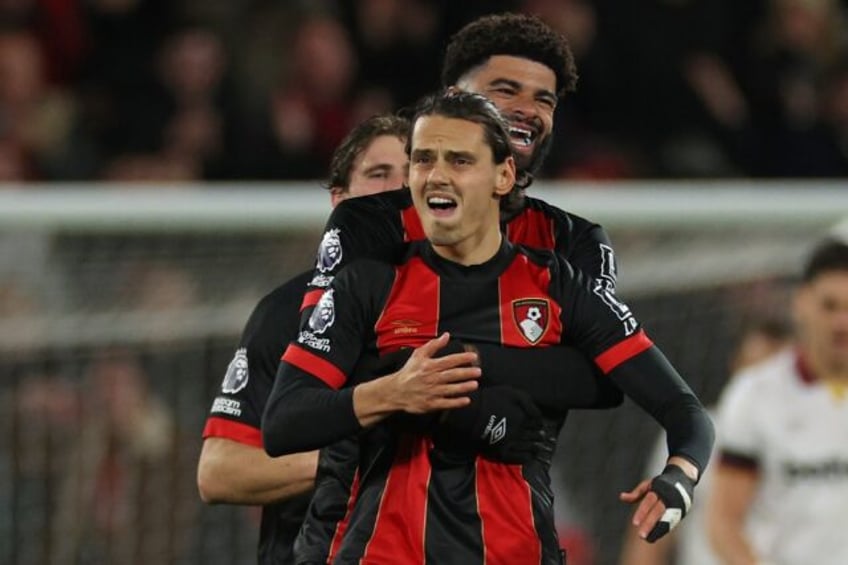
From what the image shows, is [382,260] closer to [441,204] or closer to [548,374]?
[441,204]

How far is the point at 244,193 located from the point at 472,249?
11.5 feet

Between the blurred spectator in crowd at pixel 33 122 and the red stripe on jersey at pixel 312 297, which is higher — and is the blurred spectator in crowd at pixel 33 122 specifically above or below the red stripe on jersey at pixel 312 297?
below

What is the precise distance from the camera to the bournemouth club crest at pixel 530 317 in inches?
128

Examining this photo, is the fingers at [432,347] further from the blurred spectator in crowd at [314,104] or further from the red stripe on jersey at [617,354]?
the blurred spectator in crowd at [314,104]

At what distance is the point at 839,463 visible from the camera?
5.72m

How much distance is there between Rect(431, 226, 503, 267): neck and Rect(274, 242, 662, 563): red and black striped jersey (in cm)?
1

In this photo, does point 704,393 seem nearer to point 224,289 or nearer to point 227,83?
point 224,289

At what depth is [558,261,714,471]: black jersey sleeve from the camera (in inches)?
128

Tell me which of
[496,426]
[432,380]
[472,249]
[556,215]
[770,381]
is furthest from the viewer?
[770,381]

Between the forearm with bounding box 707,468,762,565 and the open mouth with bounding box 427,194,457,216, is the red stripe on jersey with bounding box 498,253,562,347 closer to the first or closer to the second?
the open mouth with bounding box 427,194,457,216

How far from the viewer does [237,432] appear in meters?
4.00

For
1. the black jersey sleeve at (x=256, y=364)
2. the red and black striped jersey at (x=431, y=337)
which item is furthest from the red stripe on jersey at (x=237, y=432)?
the red and black striped jersey at (x=431, y=337)

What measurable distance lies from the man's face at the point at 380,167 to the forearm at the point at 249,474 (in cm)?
52

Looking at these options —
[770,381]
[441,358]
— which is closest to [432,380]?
[441,358]
